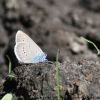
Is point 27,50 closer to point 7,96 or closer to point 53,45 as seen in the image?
point 7,96

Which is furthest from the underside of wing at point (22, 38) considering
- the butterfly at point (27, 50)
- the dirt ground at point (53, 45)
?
the dirt ground at point (53, 45)

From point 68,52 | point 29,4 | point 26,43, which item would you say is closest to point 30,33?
point 68,52

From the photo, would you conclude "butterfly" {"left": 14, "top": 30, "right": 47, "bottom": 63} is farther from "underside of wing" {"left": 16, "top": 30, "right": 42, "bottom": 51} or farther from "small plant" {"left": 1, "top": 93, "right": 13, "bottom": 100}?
"small plant" {"left": 1, "top": 93, "right": 13, "bottom": 100}

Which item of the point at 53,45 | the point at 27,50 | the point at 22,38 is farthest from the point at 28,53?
the point at 53,45

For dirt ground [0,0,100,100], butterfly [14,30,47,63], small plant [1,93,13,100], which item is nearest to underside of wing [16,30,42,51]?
butterfly [14,30,47,63]

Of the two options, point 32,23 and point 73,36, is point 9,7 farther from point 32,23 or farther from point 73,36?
point 73,36

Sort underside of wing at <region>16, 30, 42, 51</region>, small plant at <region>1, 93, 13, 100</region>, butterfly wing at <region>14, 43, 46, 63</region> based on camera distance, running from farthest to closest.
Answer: underside of wing at <region>16, 30, 42, 51</region>, butterfly wing at <region>14, 43, 46, 63</region>, small plant at <region>1, 93, 13, 100</region>

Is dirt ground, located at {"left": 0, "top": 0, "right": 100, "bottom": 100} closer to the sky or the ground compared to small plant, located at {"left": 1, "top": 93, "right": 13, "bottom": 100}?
closer to the sky

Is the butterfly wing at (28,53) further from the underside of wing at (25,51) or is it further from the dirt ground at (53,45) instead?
the dirt ground at (53,45)
